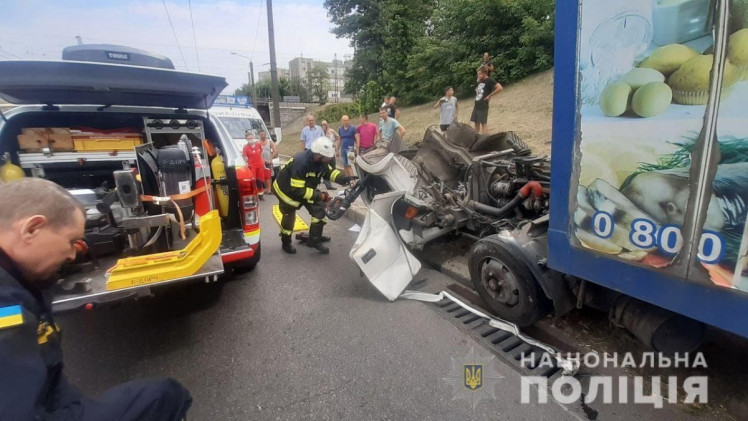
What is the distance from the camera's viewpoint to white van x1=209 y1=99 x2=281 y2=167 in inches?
379

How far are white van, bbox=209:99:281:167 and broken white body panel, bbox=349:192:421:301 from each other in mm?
6737

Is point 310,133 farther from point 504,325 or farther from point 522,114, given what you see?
point 504,325

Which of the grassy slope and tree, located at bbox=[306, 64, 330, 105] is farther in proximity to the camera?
tree, located at bbox=[306, 64, 330, 105]

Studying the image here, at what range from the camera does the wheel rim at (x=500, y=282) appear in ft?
9.16

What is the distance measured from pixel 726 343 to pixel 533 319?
4.18 ft

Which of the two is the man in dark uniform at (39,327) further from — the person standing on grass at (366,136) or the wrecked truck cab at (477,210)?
the person standing on grass at (366,136)

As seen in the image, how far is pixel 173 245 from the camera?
10.0 feet

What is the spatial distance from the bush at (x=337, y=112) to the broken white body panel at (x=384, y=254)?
2269cm

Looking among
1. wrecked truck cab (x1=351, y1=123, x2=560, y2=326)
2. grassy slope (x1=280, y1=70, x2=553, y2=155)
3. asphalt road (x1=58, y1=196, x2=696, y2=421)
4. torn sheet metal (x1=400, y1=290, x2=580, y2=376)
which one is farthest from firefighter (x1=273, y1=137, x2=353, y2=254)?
grassy slope (x1=280, y1=70, x2=553, y2=155)

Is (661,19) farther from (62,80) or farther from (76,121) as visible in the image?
(76,121)

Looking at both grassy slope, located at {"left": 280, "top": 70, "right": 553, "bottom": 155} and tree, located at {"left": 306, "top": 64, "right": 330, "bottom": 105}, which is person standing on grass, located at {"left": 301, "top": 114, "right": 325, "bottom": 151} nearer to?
grassy slope, located at {"left": 280, "top": 70, "right": 553, "bottom": 155}

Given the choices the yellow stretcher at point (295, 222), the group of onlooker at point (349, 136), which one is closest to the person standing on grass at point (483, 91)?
the group of onlooker at point (349, 136)

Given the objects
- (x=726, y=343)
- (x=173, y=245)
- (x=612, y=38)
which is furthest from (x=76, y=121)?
(x=726, y=343)

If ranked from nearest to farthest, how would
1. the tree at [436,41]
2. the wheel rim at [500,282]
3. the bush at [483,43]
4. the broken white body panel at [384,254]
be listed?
the wheel rim at [500,282] < the broken white body panel at [384,254] < the bush at [483,43] < the tree at [436,41]
